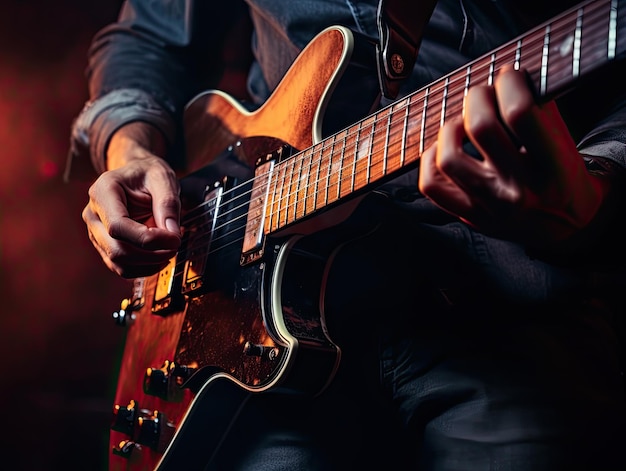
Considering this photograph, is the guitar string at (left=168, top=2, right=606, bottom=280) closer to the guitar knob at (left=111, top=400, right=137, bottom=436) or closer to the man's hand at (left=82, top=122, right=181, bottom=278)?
the man's hand at (left=82, top=122, right=181, bottom=278)

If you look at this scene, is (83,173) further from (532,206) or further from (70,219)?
(532,206)

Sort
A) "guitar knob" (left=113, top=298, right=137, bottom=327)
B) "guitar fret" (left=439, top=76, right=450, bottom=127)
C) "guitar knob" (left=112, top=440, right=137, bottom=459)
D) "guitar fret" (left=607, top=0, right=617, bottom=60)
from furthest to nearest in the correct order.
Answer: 1. "guitar knob" (left=113, top=298, right=137, bottom=327)
2. "guitar knob" (left=112, top=440, right=137, bottom=459)
3. "guitar fret" (left=439, top=76, right=450, bottom=127)
4. "guitar fret" (left=607, top=0, right=617, bottom=60)

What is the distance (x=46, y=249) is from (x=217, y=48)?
2.56 ft

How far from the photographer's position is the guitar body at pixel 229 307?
2.31ft

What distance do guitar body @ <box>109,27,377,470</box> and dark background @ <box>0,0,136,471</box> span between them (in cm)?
70

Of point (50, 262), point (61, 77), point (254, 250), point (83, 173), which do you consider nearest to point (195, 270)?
point (254, 250)

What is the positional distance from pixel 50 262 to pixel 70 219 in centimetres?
14

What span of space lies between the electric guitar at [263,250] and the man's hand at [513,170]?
2.4 inches

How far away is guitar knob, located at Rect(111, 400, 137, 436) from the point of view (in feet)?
2.95

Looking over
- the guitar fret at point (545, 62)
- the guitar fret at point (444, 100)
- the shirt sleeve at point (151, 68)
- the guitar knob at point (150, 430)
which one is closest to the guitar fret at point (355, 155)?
the guitar fret at point (444, 100)

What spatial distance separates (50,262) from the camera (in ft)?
5.43

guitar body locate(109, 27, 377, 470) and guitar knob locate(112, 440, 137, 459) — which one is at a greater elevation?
guitar body locate(109, 27, 377, 470)

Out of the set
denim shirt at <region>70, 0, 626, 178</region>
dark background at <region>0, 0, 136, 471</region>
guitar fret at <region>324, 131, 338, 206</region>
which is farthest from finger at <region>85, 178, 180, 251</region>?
dark background at <region>0, 0, 136, 471</region>

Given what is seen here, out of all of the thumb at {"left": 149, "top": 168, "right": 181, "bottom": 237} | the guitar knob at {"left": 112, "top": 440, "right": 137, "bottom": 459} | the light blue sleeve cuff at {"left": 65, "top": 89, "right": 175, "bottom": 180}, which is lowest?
the guitar knob at {"left": 112, "top": 440, "right": 137, "bottom": 459}
